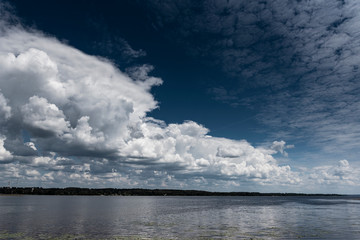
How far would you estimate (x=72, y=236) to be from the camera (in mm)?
47406

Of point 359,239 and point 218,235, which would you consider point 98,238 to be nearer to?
point 218,235

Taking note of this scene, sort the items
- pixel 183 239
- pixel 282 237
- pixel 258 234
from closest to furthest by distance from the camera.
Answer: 1. pixel 183 239
2. pixel 282 237
3. pixel 258 234

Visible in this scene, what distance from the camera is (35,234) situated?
49.0m

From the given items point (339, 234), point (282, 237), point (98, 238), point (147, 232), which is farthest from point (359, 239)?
point (98, 238)

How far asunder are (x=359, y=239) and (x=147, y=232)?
3859 cm

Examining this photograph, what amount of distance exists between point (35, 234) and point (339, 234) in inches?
2299

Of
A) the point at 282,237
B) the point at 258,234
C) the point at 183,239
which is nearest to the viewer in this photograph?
the point at 183,239

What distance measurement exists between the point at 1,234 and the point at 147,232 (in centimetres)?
2662

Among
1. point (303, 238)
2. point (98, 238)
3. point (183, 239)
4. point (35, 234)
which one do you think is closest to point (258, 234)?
point (303, 238)

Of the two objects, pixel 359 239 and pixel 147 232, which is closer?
pixel 359 239

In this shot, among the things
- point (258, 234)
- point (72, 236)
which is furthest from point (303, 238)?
point (72, 236)

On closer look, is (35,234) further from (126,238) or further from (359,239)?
(359,239)

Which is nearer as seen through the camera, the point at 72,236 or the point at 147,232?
the point at 72,236

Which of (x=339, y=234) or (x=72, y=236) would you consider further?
(x=339, y=234)
